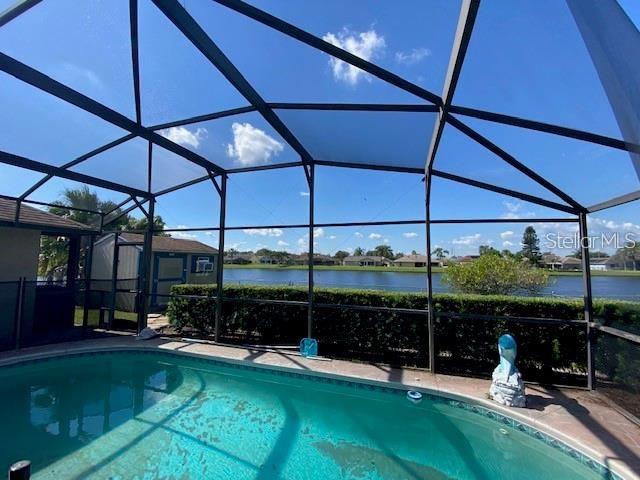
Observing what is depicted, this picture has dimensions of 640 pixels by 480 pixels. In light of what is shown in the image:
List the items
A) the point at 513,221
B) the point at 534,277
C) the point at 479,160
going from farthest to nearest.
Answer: the point at 534,277 < the point at 513,221 < the point at 479,160

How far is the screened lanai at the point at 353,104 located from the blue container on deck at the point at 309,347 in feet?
1.52

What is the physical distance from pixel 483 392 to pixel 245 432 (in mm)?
3195

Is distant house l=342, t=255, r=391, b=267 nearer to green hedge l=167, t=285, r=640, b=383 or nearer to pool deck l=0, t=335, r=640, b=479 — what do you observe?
green hedge l=167, t=285, r=640, b=383

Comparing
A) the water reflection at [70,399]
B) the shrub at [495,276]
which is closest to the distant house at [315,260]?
the water reflection at [70,399]

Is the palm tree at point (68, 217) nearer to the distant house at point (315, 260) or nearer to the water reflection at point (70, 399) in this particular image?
the distant house at point (315, 260)

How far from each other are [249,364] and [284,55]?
4851mm

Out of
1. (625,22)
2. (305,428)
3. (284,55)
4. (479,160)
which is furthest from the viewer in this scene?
(479,160)

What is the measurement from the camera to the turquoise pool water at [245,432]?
3221 millimetres

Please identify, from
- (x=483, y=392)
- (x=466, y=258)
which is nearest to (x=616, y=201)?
(x=483, y=392)

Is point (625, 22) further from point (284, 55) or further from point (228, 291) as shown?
point (228, 291)

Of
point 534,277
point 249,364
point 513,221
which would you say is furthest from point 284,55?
point 534,277

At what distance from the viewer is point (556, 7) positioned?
2.04 metres

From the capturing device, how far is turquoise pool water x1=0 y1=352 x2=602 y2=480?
3.22 metres

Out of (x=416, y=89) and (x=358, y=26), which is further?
(x=416, y=89)
